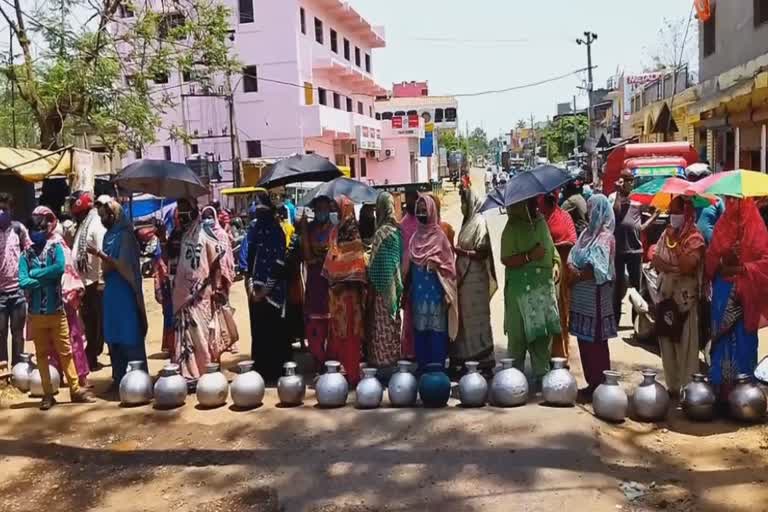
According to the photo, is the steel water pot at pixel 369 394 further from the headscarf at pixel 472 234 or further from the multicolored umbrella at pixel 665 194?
the multicolored umbrella at pixel 665 194

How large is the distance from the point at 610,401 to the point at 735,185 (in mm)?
1730

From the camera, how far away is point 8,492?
4863 mm

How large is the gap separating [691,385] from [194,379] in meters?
4.03

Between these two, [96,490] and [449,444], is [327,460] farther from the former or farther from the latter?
[96,490]

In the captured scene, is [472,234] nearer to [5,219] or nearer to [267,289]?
[267,289]

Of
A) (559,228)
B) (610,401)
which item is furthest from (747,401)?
(559,228)

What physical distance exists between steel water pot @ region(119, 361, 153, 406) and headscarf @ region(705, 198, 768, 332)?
459 cm

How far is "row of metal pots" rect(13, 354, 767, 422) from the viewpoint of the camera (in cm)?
536

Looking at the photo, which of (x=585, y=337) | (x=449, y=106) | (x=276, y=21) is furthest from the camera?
(x=449, y=106)

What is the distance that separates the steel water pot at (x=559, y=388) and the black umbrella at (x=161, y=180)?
10.9 feet

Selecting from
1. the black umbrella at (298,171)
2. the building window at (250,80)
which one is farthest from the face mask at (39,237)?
the building window at (250,80)

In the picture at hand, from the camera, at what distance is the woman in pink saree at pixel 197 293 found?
6488 mm

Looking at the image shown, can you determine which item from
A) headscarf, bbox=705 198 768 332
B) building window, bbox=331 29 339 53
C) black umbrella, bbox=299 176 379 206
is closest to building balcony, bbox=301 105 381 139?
building window, bbox=331 29 339 53

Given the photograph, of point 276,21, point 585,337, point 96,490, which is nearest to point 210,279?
point 96,490
